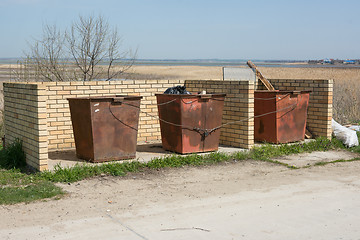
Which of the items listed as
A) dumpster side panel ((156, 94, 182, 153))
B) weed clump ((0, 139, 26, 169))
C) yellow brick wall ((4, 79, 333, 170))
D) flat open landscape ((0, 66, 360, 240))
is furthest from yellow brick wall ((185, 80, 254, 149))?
weed clump ((0, 139, 26, 169))

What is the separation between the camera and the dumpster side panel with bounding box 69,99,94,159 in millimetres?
8742

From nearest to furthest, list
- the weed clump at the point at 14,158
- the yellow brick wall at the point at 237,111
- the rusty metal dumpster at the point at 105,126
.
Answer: the rusty metal dumpster at the point at 105,126 < the weed clump at the point at 14,158 < the yellow brick wall at the point at 237,111

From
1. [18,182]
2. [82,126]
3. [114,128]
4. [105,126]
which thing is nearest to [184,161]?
[114,128]

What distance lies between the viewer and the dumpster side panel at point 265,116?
10961 mm

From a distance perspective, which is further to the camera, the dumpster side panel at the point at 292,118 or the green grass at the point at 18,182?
the dumpster side panel at the point at 292,118

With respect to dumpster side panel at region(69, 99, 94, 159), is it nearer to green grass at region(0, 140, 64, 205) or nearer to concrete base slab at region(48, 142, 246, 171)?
concrete base slab at region(48, 142, 246, 171)

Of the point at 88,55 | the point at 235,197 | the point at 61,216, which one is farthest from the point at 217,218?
the point at 88,55

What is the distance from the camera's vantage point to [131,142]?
9.18 meters

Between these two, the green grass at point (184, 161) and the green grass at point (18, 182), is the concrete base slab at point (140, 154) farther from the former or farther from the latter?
the green grass at point (18, 182)

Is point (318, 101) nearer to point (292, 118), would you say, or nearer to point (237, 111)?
point (292, 118)

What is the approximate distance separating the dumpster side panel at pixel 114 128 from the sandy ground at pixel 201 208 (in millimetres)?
803

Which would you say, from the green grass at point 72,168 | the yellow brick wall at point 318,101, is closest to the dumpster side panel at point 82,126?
the green grass at point 72,168

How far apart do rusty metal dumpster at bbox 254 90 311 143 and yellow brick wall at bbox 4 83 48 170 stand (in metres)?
4.81

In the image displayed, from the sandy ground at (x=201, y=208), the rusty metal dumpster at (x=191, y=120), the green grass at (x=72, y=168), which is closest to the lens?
the sandy ground at (x=201, y=208)
